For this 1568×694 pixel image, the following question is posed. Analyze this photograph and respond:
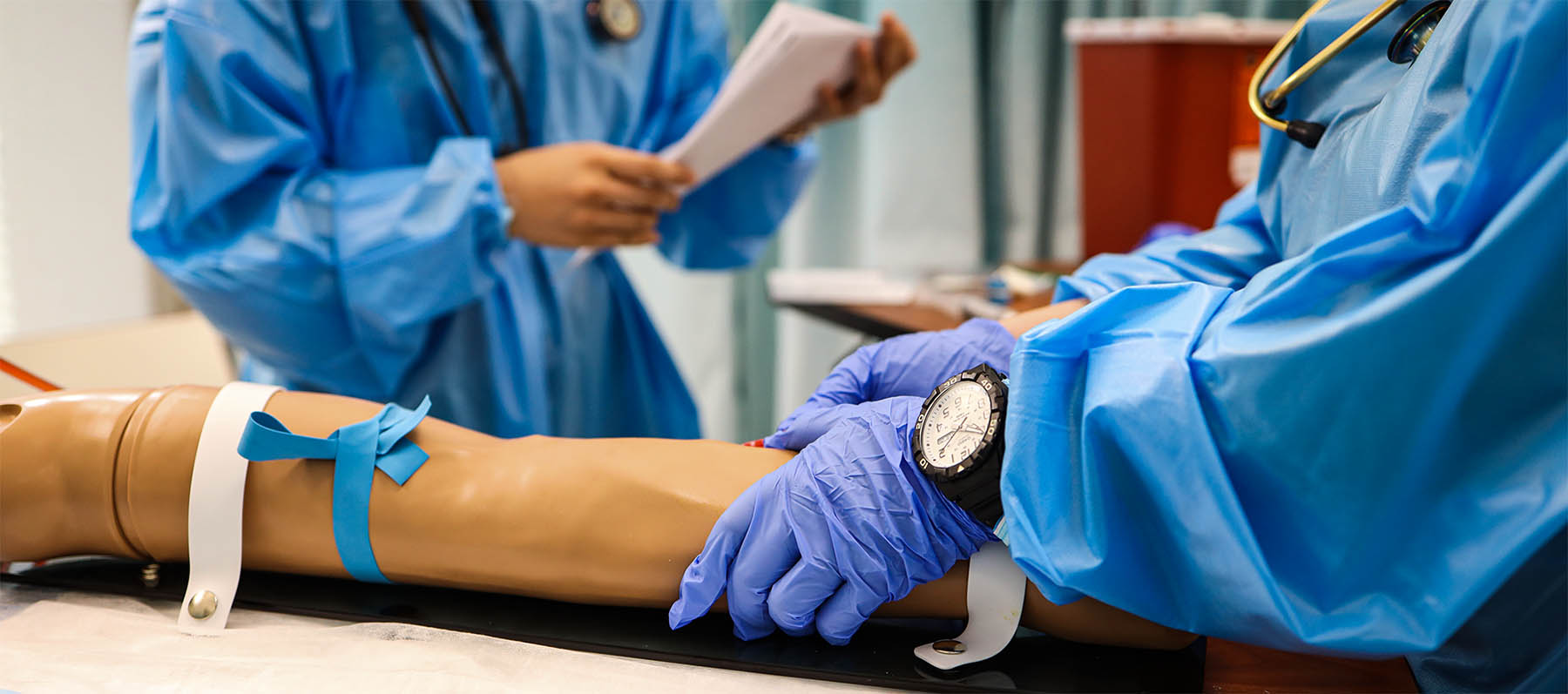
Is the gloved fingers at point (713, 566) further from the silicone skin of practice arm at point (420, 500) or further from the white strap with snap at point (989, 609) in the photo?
the white strap with snap at point (989, 609)

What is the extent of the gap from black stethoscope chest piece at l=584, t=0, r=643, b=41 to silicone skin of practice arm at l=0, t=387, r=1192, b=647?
695mm

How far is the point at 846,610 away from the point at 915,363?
0.27 m

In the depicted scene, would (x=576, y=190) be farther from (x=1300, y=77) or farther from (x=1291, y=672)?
(x=1291, y=672)

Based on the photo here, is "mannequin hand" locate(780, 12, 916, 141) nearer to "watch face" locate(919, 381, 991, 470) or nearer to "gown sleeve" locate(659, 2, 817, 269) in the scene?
"gown sleeve" locate(659, 2, 817, 269)

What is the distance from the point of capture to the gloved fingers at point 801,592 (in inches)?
23.6

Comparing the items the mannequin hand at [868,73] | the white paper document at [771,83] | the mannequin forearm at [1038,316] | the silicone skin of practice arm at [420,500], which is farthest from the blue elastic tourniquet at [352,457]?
the mannequin hand at [868,73]

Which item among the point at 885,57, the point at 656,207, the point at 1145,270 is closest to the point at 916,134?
the point at 885,57

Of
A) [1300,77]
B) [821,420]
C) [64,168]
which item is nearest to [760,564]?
[821,420]

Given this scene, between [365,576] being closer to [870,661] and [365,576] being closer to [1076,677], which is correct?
[870,661]

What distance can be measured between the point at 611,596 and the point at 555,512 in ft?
0.23

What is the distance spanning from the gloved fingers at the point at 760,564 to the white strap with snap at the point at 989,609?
10 cm

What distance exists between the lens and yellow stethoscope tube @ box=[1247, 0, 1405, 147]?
2.08 ft

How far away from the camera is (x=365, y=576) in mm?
720

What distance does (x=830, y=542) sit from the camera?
1.98 feet
